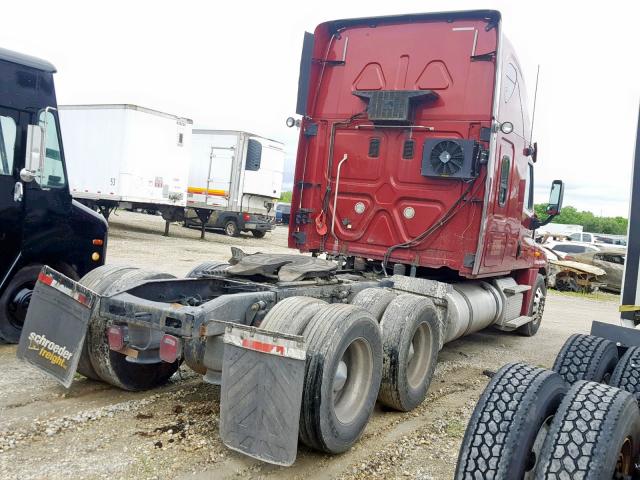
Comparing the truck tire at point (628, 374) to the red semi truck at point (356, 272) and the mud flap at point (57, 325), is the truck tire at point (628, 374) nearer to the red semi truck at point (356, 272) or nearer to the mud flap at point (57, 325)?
the red semi truck at point (356, 272)

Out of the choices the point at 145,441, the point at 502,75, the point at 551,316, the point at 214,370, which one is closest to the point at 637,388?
the point at 214,370

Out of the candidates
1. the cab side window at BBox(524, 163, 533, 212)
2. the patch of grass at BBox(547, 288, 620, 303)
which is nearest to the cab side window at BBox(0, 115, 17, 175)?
the cab side window at BBox(524, 163, 533, 212)

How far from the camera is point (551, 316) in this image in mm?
12430

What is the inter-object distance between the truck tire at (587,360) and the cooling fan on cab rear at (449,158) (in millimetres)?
2437

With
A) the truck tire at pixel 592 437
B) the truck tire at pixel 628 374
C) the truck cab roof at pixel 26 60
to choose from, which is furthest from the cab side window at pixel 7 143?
the truck tire at pixel 628 374

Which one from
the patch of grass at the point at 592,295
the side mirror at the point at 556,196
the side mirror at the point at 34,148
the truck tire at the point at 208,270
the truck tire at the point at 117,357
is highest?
the side mirror at the point at 556,196

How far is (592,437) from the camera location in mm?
2459

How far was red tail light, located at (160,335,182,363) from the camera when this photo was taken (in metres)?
3.79

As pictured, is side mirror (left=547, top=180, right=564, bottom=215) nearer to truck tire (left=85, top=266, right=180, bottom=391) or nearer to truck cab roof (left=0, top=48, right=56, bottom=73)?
truck tire (left=85, top=266, right=180, bottom=391)

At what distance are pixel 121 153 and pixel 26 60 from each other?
11.7 m

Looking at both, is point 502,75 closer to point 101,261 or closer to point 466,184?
point 466,184

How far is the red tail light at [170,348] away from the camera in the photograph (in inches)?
149

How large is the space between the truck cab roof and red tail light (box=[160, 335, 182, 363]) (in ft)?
11.4

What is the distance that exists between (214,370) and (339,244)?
3233 millimetres
